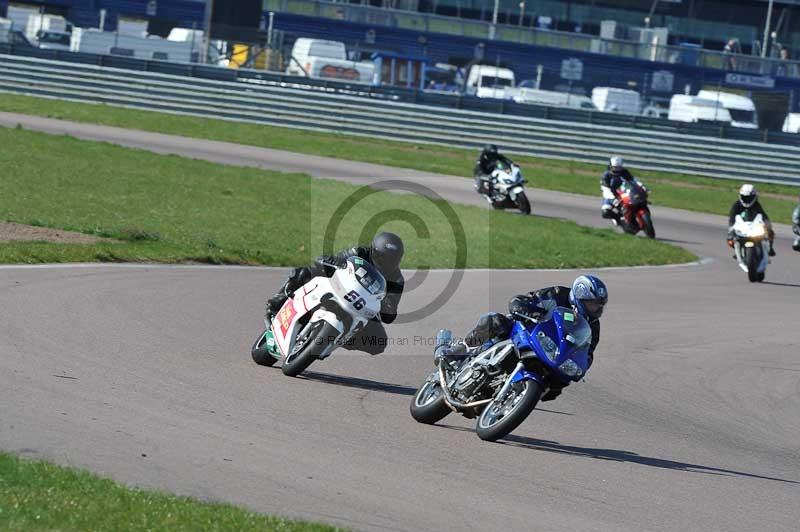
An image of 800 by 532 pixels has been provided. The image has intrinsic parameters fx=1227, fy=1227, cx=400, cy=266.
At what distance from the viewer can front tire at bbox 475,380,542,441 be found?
7.84 metres

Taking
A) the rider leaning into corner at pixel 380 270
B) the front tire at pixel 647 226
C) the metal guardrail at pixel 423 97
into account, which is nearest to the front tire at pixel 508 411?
the rider leaning into corner at pixel 380 270

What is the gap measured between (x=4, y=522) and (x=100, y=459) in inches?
50.2

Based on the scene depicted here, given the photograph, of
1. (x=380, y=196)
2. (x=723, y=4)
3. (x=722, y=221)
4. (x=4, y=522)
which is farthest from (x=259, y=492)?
(x=723, y=4)

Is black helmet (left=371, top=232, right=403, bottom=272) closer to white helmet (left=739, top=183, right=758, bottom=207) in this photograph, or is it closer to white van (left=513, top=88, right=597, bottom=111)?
white helmet (left=739, top=183, right=758, bottom=207)

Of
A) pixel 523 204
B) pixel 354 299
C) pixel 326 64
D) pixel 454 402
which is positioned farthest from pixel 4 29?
pixel 454 402

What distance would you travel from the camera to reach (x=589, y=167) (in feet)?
116

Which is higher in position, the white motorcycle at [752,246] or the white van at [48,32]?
the white van at [48,32]

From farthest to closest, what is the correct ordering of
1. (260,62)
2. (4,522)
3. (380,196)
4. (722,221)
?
(260,62) < (722,221) < (380,196) < (4,522)

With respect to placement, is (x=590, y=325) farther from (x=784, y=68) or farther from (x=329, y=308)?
(x=784, y=68)

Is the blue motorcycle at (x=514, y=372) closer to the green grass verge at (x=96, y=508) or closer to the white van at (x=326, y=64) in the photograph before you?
the green grass verge at (x=96, y=508)

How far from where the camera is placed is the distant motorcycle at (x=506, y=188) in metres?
26.1

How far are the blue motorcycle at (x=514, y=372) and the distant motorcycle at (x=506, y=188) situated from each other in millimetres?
17772

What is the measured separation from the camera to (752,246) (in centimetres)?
2014

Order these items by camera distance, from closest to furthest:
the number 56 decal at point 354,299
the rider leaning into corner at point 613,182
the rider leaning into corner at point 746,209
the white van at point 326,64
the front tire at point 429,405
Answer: the front tire at point 429,405, the number 56 decal at point 354,299, the rider leaning into corner at point 746,209, the rider leaning into corner at point 613,182, the white van at point 326,64
